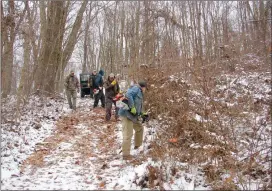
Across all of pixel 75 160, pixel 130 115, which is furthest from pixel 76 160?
pixel 130 115

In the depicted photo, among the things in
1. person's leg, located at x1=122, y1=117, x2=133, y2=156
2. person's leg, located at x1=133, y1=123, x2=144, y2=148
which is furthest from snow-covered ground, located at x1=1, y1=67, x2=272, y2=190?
person's leg, located at x1=122, y1=117, x2=133, y2=156

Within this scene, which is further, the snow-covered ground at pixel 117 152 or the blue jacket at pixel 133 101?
the blue jacket at pixel 133 101

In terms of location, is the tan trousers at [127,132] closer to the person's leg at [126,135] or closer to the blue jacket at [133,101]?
the person's leg at [126,135]

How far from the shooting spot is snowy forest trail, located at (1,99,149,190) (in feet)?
18.2

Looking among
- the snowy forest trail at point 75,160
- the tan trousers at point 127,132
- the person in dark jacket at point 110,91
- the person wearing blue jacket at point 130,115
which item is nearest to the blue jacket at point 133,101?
the person wearing blue jacket at point 130,115

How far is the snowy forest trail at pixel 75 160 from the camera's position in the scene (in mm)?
5539

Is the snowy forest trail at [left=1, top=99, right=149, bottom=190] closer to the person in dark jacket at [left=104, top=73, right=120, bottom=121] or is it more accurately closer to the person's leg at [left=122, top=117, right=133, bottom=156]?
the person's leg at [left=122, top=117, right=133, bottom=156]

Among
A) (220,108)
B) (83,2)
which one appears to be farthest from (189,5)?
(220,108)

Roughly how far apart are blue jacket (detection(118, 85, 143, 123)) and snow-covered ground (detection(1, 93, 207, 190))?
2.72 feet

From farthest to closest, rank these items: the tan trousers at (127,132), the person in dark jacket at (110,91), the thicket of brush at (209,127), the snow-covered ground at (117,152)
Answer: the person in dark jacket at (110,91) < the tan trousers at (127,132) < the snow-covered ground at (117,152) < the thicket of brush at (209,127)

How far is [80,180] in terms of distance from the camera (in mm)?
5691

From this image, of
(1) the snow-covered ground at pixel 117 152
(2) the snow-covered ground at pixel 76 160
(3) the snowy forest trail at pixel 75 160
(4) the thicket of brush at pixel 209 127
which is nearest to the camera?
(4) the thicket of brush at pixel 209 127

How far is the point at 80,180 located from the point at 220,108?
3707mm

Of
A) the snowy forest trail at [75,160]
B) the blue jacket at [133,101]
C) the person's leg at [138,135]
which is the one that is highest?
the blue jacket at [133,101]
